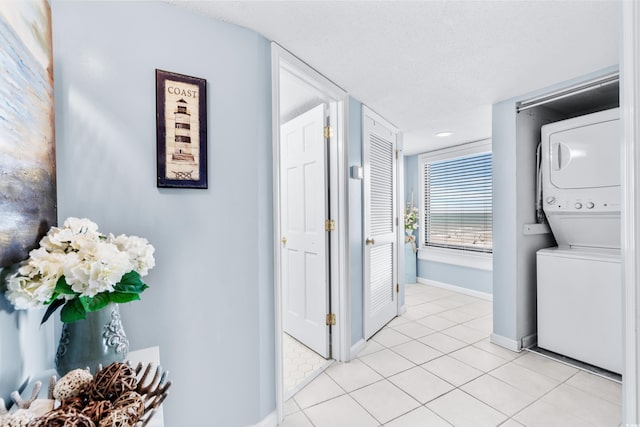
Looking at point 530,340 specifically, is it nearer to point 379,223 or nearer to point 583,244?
point 583,244

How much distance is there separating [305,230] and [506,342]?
2055mm

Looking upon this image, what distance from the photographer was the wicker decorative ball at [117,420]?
0.61 m

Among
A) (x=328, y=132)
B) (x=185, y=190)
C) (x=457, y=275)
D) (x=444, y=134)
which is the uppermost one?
(x=444, y=134)

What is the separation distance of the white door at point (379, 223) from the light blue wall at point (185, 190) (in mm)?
1274

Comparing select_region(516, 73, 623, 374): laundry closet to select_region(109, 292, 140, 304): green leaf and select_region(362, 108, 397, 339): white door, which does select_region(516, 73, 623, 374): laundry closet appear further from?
select_region(109, 292, 140, 304): green leaf

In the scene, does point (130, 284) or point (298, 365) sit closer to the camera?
point (130, 284)

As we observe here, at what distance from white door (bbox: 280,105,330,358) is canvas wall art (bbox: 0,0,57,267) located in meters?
1.74

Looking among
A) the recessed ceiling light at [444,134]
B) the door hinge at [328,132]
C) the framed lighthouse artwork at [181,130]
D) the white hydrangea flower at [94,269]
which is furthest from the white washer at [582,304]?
the white hydrangea flower at [94,269]

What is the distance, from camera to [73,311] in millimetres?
870

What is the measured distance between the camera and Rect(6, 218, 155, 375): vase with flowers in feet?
2.59

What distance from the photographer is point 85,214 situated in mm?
1214

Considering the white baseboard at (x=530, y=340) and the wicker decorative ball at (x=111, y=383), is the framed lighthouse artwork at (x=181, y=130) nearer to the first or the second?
the wicker decorative ball at (x=111, y=383)

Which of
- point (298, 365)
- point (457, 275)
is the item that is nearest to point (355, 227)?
point (298, 365)

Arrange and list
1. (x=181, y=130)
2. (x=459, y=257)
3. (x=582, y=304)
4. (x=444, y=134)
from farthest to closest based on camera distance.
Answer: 1. (x=459, y=257)
2. (x=444, y=134)
3. (x=582, y=304)
4. (x=181, y=130)
